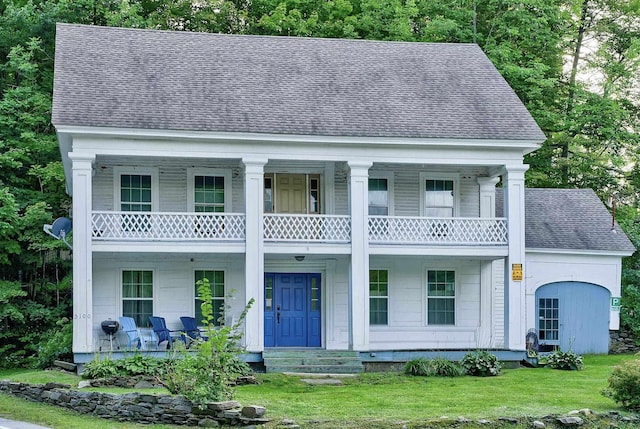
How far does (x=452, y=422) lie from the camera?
16188 millimetres

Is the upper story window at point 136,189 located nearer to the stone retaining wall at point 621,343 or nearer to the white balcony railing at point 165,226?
the white balcony railing at point 165,226

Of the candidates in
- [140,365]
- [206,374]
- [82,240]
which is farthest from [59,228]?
[206,374]

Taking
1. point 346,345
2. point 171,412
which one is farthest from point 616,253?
point 171,412

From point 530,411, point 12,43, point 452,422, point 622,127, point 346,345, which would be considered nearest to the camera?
point 452,422

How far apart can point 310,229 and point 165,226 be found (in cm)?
378

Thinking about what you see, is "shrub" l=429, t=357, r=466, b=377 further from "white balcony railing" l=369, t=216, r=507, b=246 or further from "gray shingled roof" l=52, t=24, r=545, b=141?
"gray shingled roof" l=52, t=24, r=545, b=141

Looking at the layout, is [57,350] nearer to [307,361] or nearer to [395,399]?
[307,361]

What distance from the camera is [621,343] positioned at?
100 ft

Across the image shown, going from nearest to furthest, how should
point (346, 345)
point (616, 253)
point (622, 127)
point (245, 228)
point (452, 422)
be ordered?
1. point (452, 422)
2. point (245, 228)
3. point (346, 345)
4. point (616, 253)
5. point (622, 127)

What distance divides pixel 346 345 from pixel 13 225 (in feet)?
35.1

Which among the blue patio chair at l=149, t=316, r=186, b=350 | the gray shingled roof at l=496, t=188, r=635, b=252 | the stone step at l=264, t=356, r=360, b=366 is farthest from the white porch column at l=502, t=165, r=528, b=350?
the blue patio chair at l=149, t=316, r=186, b=350

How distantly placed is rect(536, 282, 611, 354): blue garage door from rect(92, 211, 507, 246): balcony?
3.87 metres

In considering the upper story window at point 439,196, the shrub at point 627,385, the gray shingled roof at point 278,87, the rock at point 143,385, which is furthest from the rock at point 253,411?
the upper story window at point 439,196

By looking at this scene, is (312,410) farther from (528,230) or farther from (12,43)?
(12,43)
